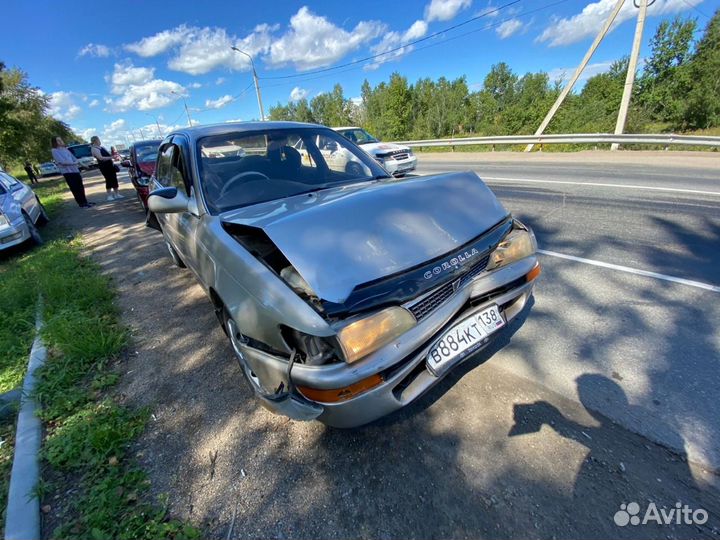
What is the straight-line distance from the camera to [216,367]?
8.50ft

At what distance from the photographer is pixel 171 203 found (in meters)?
2.50

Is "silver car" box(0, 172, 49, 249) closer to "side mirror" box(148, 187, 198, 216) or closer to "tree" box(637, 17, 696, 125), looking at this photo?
"side mirror" box(148, 187, 198, 216)

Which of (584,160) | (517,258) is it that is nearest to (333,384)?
(517,258)

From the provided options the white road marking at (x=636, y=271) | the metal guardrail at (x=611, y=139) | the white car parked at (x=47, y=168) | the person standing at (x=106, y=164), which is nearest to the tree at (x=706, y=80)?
the metal guardrail at (x=611, y=139)

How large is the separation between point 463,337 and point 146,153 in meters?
10.4

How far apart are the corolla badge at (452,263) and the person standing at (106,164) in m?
11.2

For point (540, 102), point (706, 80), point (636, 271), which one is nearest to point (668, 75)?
point (706, 80)

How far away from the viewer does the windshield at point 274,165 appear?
8.22 ft

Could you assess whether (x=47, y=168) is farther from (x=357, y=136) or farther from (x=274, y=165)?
(x=274, y=165)

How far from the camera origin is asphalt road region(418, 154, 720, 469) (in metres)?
1.80

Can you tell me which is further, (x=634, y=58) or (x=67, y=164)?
(x=634, y=58)

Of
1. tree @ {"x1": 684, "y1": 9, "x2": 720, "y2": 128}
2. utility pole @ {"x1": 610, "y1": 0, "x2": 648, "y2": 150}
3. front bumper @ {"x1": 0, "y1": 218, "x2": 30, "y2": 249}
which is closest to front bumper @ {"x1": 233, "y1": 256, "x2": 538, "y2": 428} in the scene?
front bumper @ {"x1": 0, "y1": 218, "x2": 30, "y2": 249}

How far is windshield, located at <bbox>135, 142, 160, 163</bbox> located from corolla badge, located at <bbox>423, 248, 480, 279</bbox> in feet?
30.5

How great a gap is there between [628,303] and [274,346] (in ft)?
9.70
